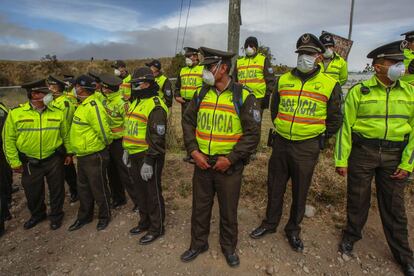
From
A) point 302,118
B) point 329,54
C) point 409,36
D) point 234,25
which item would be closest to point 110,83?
point 302,118

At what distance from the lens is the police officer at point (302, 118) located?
3.13 metres

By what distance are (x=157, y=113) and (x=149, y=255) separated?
1.70m

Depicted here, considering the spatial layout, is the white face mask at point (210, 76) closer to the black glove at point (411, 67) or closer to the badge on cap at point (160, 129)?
the badge on cap at point (160, 129)

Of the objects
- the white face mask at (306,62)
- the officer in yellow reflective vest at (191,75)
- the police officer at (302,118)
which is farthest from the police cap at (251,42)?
the white face mask at (306,62)

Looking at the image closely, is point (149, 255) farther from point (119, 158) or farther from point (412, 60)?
point (412, 60)

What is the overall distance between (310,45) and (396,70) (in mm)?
857

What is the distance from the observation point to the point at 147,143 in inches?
134

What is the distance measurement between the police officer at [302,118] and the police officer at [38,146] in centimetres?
304

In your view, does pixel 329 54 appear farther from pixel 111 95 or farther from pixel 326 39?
pixel 111 95

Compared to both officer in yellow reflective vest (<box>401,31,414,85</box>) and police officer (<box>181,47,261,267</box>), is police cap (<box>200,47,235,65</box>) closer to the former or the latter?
police officer (<box>181,47,261,267</box>)

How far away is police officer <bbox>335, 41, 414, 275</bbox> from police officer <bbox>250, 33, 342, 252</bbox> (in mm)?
205

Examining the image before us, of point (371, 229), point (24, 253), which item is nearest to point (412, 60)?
point (371, 229)

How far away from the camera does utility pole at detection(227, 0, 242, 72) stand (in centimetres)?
593

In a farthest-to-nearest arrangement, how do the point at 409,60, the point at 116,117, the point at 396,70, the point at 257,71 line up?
the point at 257,71 < the point at 116,117 < the point at 409,60 < the point at 396,70
